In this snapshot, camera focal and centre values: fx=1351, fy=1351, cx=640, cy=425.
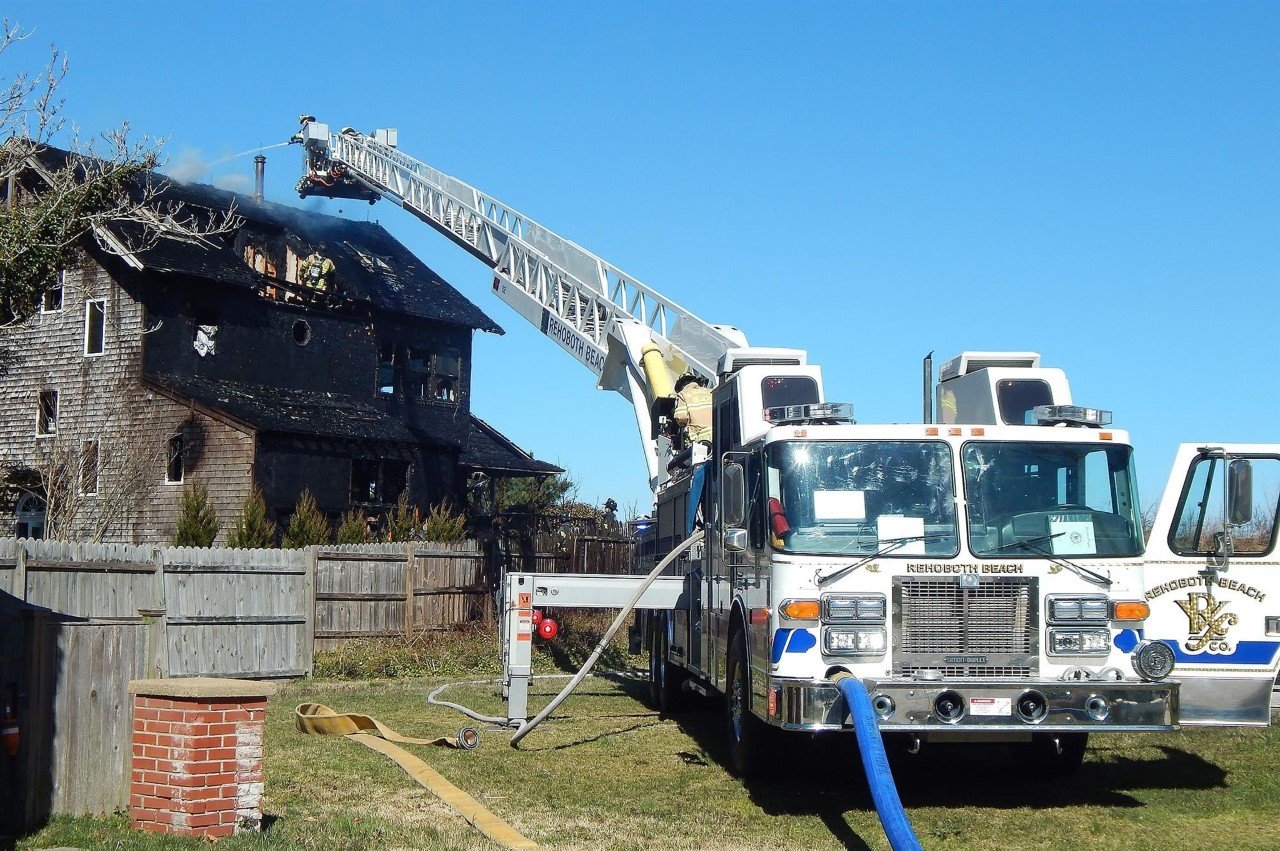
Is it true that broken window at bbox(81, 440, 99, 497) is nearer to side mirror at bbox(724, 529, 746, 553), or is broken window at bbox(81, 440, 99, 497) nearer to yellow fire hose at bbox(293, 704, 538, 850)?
yellow fire hose at bbox(293, 704, 538, 850)

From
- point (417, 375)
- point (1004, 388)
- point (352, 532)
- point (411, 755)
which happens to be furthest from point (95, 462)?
point (1004, 388)

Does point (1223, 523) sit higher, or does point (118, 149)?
point (118, 149)

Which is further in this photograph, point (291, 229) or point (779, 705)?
point (291, 229)

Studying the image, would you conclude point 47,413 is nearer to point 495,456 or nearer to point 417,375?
point 417,375

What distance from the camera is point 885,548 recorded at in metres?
8.54

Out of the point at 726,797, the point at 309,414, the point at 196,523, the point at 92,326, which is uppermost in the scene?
the point at 92,326

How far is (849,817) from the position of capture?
866cm

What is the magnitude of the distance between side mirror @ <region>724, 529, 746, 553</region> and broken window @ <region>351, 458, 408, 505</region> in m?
22.9

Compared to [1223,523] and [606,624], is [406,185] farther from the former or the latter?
[1223,523]

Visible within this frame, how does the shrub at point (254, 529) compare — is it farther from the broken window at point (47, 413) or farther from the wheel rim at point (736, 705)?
the wheel rim at point (736, 705)

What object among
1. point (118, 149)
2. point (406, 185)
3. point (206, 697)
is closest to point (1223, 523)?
point (206, 697)

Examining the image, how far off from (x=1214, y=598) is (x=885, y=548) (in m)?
2.81

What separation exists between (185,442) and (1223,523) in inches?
957

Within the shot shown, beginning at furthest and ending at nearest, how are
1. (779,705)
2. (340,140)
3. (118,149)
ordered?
(340,140), (118,149), (779,705)
